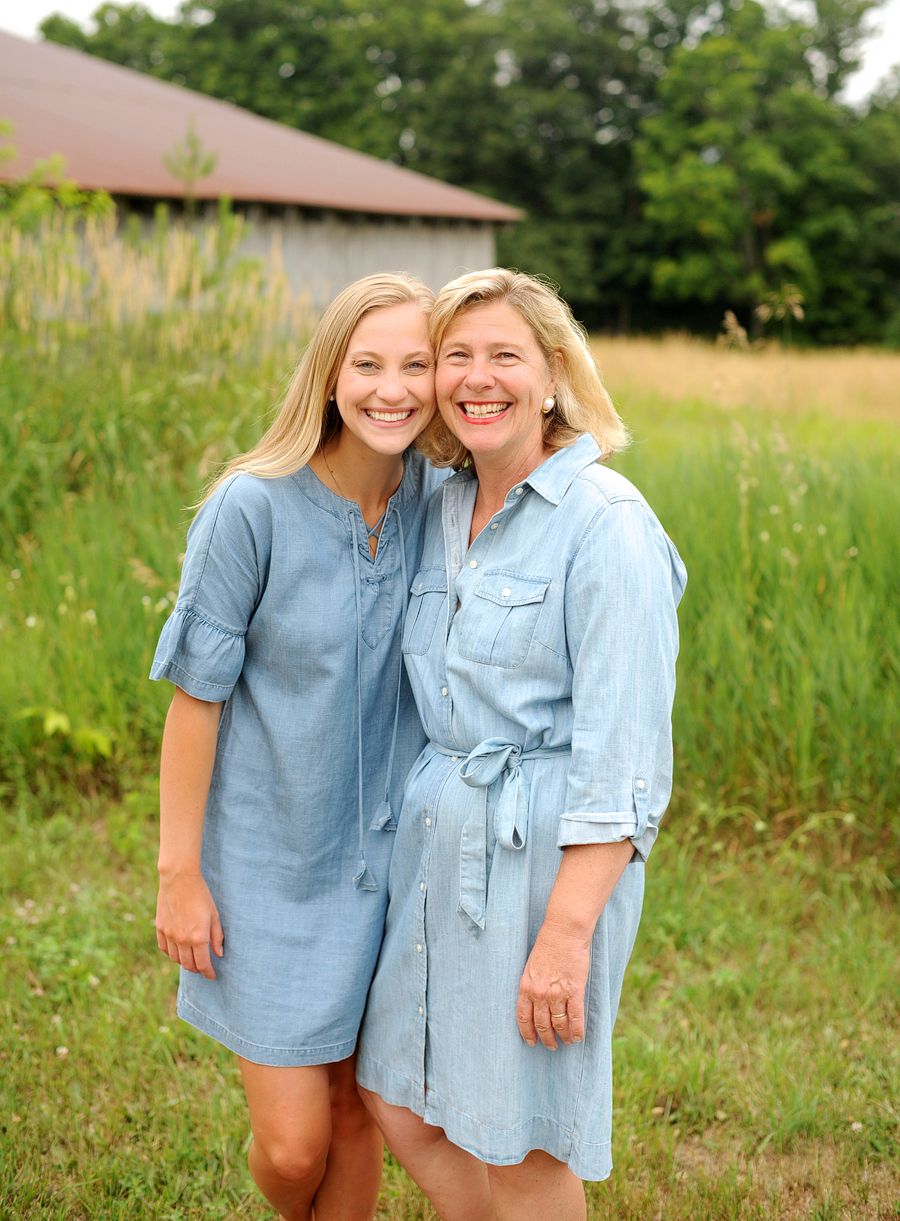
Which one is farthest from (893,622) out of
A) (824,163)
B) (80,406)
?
(824,163)

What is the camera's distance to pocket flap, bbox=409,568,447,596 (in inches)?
79.3

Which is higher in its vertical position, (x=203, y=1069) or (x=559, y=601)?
(x=559, y=601)

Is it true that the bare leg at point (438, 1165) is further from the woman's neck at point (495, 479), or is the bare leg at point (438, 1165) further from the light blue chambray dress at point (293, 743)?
the woman's neck at point (495, 479)

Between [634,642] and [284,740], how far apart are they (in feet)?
2.45

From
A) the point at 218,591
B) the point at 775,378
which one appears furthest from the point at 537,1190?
the point at 775,378

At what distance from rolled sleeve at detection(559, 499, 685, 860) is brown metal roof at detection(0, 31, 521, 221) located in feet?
37.9

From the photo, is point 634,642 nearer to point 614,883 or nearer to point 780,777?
point 614,883

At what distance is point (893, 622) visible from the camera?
155 inches

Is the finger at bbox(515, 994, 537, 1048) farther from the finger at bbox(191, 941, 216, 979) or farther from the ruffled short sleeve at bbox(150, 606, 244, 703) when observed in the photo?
the ruffled short sleeve at bbox(150, 606, 244, 703)

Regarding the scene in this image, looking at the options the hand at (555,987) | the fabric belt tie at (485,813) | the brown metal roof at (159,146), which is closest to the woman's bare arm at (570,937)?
the hand at (555,987)

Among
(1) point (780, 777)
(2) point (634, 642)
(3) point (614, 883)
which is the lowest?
(1) point (780, 777)

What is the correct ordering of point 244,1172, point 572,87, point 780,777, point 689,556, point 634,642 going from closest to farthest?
point 634,642 < point 244,1172 < point 780,777 < point 689,556 < point 572,87

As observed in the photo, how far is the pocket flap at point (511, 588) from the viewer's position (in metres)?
1.79

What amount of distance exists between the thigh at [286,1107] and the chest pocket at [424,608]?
89 centimetres
